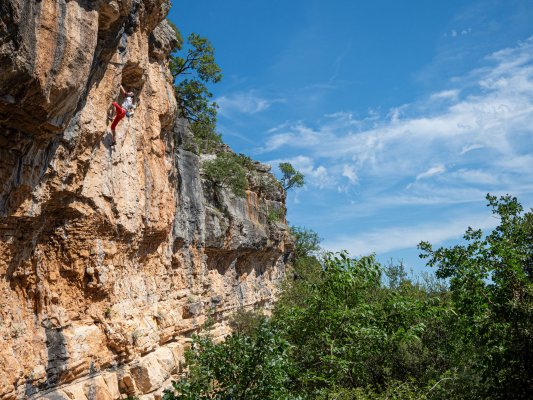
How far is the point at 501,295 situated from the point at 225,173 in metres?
19.0

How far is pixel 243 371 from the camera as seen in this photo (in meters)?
7.92

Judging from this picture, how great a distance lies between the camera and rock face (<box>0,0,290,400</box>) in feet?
25.0

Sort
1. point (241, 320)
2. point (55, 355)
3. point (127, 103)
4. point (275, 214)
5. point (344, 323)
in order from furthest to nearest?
point (275, 214) → point (241, 320) → point (127, 103) → point (344, 323) → point (55, 355)

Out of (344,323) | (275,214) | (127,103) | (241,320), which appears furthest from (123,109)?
(275,214)

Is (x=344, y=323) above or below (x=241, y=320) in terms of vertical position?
above

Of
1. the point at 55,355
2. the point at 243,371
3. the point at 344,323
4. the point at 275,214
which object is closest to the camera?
the point at 243,371

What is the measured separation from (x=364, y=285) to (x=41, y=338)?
23.3ft

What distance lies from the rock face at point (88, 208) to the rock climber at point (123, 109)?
0.25 metres

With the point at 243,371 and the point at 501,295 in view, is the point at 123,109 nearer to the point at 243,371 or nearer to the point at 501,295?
the point at 243,371

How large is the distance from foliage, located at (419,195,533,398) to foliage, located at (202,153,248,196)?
16.7m

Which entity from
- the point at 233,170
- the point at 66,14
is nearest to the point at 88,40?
the point at 66,14

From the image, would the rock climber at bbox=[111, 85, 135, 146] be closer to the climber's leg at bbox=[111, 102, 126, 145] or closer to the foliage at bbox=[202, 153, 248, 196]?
the climber's leg at bbox=[111, 102, 126, 145]

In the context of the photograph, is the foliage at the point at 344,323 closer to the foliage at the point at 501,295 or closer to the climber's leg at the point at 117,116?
the foliage at the point at 501,295

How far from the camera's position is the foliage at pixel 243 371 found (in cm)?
774
